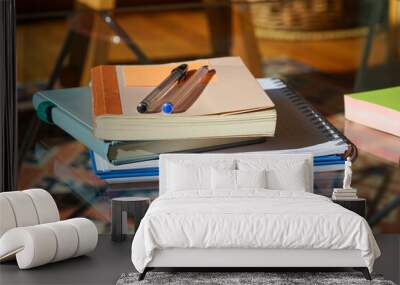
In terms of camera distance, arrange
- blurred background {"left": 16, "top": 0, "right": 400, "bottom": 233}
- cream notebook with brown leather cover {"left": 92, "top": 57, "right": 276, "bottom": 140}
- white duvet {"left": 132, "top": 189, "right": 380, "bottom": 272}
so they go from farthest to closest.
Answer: blurred background {"left": 16, "top": 0, "right": 400, "bottom": 233} → cream notebook with brown leather cover {"left": 92, "top": 57, "right": 276, "bottom": 140} → white duvet {"left": 132, "top": 189, "right": 380, "bottom": 272}

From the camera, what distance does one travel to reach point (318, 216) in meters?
4.18

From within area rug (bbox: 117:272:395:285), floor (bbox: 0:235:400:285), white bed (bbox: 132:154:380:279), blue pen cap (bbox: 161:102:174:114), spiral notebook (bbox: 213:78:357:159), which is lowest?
floor (bbox: 0:235:400:285)

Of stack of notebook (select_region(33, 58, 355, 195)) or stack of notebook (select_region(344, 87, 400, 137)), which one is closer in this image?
stack of notebook (select_region(33, 58, 355, 195))

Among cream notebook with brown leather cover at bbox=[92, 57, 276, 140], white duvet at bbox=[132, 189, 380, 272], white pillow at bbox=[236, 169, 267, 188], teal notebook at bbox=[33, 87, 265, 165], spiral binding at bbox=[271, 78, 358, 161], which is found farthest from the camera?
spiral binding at bbox=[271, 78, 358, 161]

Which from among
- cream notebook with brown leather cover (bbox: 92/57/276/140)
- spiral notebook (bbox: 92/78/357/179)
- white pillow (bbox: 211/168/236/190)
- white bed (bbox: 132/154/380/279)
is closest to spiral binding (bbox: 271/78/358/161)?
spiral notebook (bbox: 92/78/357/179)

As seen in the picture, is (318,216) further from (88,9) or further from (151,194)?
(88,9)

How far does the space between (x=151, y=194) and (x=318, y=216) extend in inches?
52.2

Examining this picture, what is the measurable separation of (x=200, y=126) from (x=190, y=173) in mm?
296

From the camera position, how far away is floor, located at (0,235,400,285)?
4234mm

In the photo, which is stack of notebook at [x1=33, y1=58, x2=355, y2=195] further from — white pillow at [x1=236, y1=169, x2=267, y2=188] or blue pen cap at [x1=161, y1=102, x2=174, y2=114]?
white pillow at [x1=236, y1=169, x2=267, y2=188]

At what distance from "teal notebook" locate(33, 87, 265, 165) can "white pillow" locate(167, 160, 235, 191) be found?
0.19 metres

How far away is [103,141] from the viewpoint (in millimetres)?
5156

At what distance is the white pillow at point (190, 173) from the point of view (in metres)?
4.92

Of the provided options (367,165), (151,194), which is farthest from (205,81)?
(367,165)
